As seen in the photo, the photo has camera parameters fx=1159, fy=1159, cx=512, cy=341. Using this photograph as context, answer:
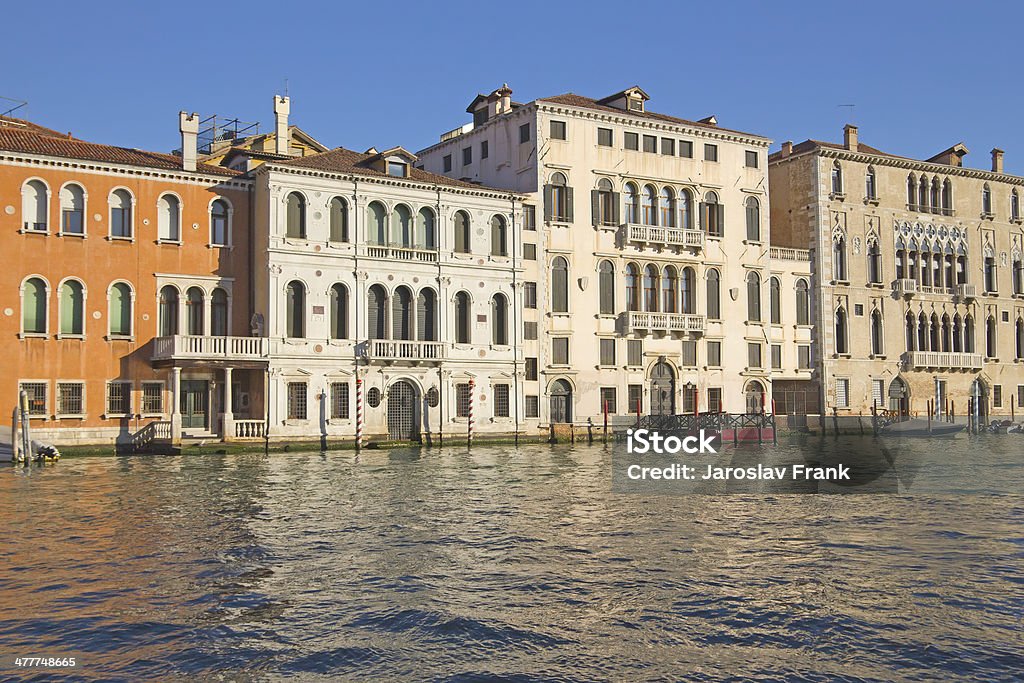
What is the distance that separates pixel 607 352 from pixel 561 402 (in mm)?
2777

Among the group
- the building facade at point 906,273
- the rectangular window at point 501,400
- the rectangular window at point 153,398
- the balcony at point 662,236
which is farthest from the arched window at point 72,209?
the building facade at point 906,273

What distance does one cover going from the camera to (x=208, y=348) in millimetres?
33875

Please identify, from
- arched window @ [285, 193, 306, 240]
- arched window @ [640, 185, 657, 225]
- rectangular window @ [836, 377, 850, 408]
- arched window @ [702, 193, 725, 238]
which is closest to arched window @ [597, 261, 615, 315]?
arched window @ [640, 185, 657, 225]

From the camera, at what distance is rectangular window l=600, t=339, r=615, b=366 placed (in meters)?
43.6

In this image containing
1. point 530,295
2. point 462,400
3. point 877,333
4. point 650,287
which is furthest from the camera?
point 877,333

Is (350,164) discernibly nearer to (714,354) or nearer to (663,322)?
(663,322)

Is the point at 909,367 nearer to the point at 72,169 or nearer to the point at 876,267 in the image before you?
the point at 876,267

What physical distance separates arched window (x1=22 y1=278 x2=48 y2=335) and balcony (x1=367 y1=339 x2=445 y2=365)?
977cm

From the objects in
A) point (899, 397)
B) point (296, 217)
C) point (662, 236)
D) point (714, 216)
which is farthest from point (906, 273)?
point (296, 217)

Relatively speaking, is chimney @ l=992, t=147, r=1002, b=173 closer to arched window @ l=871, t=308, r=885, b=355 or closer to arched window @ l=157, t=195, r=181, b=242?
arched window @ l=871, t=308, r=885, b=355

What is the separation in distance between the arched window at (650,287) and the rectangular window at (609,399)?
3649mm

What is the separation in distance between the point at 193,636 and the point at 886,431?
41.3m

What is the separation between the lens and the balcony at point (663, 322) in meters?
43.8

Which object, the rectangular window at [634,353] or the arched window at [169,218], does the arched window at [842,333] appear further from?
the arched window at [169,218]
